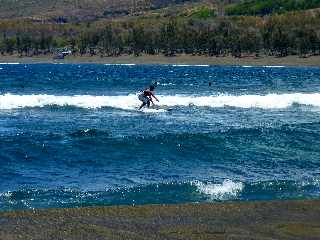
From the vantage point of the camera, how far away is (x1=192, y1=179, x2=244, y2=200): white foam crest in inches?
653

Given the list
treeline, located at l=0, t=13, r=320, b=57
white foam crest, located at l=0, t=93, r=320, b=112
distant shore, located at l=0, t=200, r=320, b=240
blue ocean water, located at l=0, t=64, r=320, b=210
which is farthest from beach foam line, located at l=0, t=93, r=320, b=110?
treeline, located at l=0, t=13, r=320, b=57

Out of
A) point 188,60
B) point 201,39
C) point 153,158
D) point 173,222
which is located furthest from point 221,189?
point 201,39

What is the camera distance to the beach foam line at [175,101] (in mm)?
46344

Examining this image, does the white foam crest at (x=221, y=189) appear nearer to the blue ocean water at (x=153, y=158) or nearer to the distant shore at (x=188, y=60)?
the blue ocean water at (x=153, y=158)

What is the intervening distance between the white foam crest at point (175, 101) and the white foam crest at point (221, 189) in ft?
86.8

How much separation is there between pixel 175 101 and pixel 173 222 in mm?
36752

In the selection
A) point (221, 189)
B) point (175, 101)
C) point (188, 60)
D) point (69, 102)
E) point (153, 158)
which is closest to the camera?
point (221, 189)

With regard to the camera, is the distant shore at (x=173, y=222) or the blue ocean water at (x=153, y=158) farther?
the blue ocean water at (x=153, y=158)

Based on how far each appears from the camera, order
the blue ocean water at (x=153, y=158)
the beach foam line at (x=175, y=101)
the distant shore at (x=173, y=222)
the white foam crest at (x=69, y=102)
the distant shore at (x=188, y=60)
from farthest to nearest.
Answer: the distant shore at (x=188, y=60), the beach foam line at (x=175, y=101), the white foam crest at (x=69, y=102), the blue ocean water at (x=153, y=158), the distant shore at (x=173, y=222)

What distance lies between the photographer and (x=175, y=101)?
49.4 meters

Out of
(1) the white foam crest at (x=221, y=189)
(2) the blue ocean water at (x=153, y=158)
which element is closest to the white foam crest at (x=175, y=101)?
(2) the blue ocean water at (x=153, y=158)

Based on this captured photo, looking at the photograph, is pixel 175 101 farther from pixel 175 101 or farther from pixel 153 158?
pixel 153 158

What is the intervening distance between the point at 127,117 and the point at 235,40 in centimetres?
12708

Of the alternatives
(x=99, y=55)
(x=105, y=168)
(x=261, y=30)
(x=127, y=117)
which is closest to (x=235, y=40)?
(x=261, y=30)
